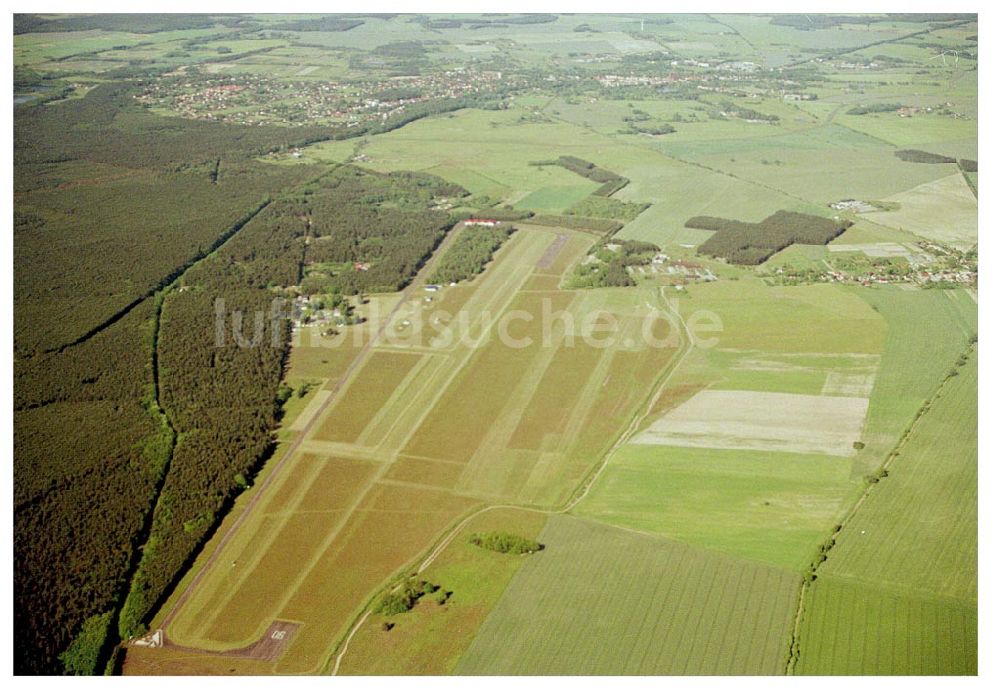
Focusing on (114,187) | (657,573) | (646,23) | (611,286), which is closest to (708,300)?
(611,286)

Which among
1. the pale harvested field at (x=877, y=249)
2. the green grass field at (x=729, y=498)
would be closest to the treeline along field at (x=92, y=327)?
the green grass field at (x=729, y=498)

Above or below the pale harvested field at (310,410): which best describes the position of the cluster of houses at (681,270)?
below

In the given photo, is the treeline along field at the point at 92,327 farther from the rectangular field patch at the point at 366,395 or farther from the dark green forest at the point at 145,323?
the rectangular field patch at the point at 366,395

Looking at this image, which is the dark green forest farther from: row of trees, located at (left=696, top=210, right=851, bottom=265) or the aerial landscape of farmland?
row of trees, located at (left=696, top=210, right=851, bottom=265)

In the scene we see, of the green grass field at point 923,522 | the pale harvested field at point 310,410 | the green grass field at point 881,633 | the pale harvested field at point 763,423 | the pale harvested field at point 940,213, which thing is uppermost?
the pale harvested field at point 310,410

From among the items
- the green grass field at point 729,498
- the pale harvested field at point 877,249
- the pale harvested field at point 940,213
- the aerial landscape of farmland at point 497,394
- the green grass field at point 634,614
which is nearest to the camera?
the green grass field at point 634,614

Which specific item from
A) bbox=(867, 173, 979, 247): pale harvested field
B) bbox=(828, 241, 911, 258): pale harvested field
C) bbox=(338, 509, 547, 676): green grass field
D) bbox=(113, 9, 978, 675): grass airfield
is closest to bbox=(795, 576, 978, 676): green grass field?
bbox=(113, 9, 978, 675): grass airfield

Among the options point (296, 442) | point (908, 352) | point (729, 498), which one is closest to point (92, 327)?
point (296, 442)
